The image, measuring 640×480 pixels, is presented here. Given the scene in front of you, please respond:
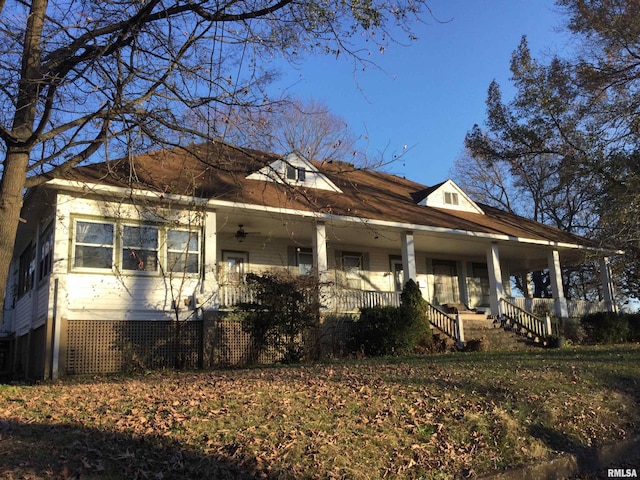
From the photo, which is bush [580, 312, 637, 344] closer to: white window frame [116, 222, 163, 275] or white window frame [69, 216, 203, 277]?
white window frame [69, 216, 203, 277]

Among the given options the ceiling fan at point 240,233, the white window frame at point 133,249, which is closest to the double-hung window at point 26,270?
the white window frame at point 133,249

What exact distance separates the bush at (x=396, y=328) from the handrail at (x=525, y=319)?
4.89 meters

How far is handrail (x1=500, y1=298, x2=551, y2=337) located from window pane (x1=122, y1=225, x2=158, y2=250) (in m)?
12.2

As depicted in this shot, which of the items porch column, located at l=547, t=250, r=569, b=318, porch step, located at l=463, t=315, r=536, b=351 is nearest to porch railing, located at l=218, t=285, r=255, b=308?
porch step, located at l=463, t=315, r=536, b=351

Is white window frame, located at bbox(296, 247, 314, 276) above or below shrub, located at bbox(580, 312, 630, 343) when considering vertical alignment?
above

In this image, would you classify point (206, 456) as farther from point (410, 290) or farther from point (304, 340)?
point (410, 290)

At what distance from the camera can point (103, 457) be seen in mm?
4789

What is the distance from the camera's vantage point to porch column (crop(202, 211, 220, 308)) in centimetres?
1454

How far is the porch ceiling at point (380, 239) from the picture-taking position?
54.0ft

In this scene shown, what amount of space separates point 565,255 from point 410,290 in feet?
36.5

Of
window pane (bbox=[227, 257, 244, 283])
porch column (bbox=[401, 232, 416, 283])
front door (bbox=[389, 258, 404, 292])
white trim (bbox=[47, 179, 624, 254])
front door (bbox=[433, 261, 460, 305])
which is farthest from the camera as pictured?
front door (bbox=[433, 261, 460, 305])

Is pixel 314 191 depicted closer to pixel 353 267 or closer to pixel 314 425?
pixel 353 267

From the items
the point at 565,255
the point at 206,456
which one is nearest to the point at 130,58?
the point at 206,456

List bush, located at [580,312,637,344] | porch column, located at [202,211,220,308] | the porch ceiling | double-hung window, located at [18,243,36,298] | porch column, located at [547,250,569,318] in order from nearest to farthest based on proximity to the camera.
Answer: porch column, located at [202,211,220,308] < double-hung window, located at [18,243,36,298] < the porch ceiling < bush, located at [580,312,637,344] < porch column, located at [547,250,569,318]
